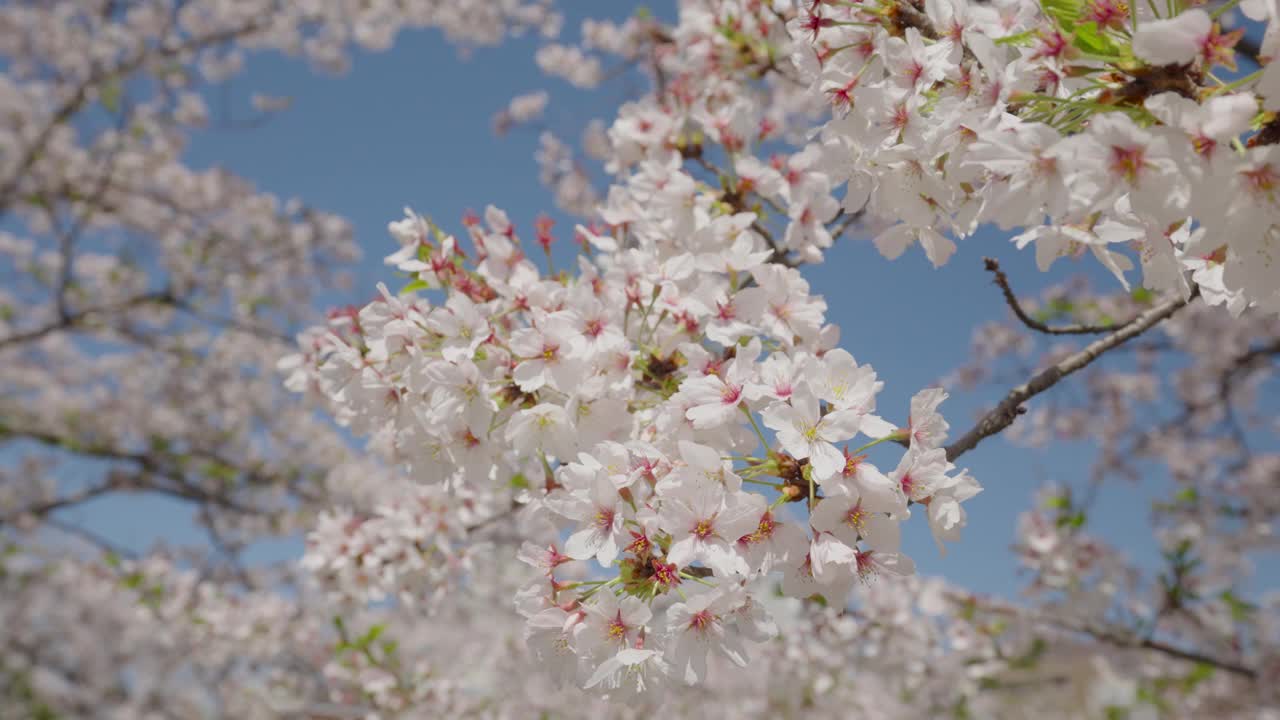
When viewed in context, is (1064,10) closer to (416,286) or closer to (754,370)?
(754,370)

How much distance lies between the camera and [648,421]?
1.57m

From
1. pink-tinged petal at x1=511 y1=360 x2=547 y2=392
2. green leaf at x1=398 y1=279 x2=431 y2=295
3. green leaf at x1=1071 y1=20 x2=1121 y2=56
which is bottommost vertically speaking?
pink-tinged petal at x1=511 y1=360 x2=547 y2=392

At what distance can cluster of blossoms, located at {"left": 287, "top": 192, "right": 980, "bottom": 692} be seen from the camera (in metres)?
1.19

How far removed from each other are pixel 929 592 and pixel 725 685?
5862mm

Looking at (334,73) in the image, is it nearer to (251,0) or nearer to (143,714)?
(251,0)

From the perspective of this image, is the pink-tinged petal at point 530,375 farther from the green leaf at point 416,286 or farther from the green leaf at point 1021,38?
the green leaf at point 1021,38

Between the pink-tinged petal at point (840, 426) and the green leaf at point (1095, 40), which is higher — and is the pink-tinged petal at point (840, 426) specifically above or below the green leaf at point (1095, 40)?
below

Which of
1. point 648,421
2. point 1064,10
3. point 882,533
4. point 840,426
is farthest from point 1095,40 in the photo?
point 648,421

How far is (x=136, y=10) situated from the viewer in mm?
8609

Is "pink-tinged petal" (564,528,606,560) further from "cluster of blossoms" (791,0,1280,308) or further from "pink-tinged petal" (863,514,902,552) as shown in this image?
"cluster of blossoms" (791,0,1280,308)

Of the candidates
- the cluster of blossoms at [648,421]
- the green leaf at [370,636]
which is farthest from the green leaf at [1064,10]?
the green leaf at [370,636]

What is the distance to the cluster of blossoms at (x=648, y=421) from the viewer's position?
1.19 meters

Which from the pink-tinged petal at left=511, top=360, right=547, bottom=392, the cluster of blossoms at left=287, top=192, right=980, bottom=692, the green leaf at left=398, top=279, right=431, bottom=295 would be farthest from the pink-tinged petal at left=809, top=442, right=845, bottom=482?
the green leaf at left=398, top=279, right=431, bottom=295

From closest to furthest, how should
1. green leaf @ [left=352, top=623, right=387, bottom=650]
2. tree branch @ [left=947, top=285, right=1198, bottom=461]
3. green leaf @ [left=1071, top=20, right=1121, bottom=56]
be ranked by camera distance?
green leaf @ [left=1071, top=20, right=1121, bottom=56] < tree branch @ [left=947, top=285, right=1198, bottom=461] < green leaf @ [left=352, top=623, right=387, bottom=650]
